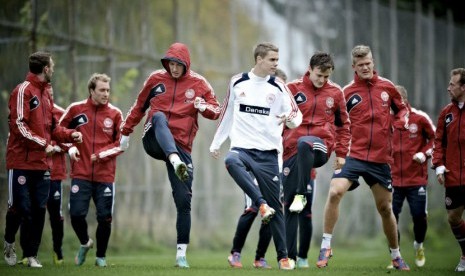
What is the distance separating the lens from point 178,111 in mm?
12539

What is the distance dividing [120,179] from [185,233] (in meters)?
8.51

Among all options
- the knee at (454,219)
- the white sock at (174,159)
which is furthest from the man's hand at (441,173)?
the white sock at (174,159)

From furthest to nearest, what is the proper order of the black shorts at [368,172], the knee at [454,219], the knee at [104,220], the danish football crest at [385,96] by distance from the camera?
the knee at [454,219] → the knee at [104,220] → the danish football crest at [385,96] → the black shorts at [368,172]

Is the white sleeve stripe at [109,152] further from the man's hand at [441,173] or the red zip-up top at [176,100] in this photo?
the man's hand at [441,173]

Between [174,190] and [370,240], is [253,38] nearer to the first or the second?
[370,240]

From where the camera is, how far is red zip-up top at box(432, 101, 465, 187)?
1359cm

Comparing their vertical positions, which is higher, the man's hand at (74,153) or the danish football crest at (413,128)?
the danish football crest at (413,128)

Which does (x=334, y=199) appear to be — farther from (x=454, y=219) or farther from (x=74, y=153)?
(x=74, y=153)

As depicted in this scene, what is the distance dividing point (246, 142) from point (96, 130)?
278 centimetres

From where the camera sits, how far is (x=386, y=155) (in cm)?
1318

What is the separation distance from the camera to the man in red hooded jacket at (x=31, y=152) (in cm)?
1269

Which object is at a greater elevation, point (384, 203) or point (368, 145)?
point (368, 145)

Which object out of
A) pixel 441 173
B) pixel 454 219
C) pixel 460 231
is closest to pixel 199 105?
pixel 441 173

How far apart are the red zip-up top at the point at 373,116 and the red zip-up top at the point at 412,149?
2567 millimetres
